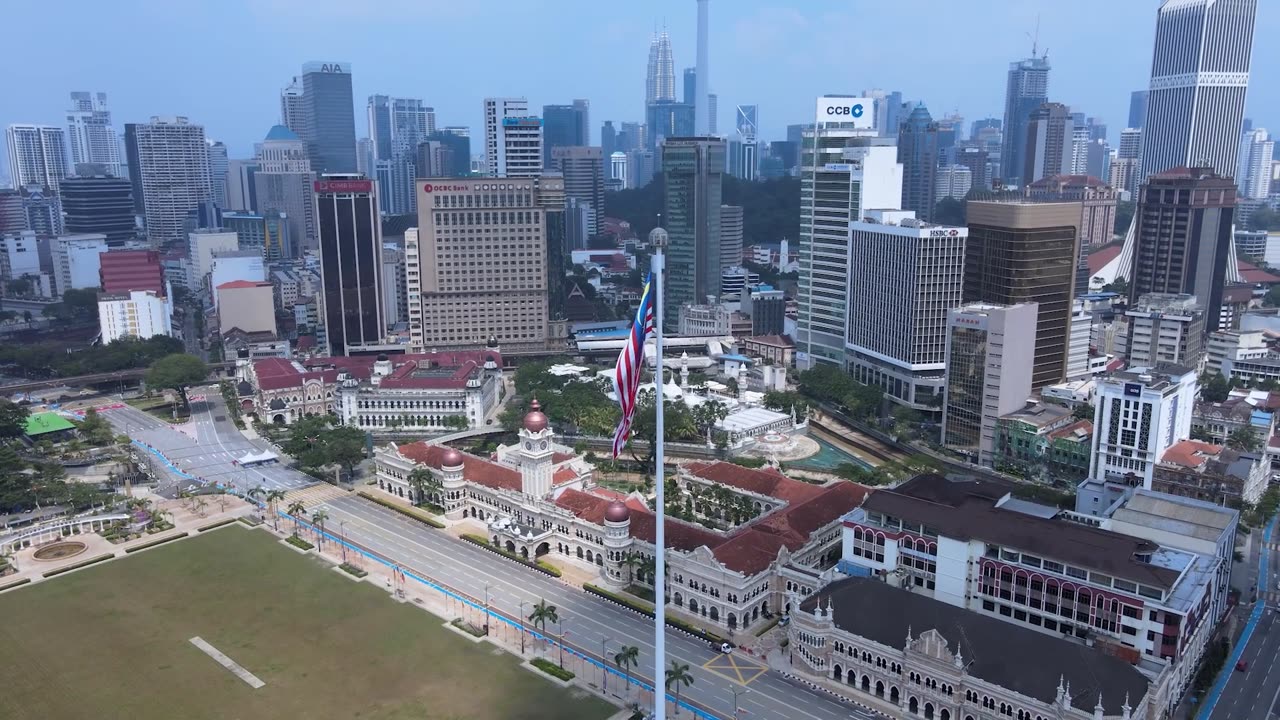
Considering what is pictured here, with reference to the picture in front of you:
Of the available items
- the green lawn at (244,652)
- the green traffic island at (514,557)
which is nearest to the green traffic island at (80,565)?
the green lawn at (244,652)

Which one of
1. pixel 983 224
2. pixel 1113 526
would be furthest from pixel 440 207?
pixel 1113 526

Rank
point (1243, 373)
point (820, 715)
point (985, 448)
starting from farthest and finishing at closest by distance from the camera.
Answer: point (1243, 373) → point (985, 448) → point (820, 715)

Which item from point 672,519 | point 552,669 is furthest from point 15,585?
point 672,519

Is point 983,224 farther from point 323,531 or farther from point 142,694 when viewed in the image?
point 142,694

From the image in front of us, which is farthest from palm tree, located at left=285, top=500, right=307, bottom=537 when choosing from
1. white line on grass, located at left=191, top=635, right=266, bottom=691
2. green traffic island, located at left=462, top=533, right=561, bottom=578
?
white line on grass, located at left=191, top=635, right=266, bottom=691

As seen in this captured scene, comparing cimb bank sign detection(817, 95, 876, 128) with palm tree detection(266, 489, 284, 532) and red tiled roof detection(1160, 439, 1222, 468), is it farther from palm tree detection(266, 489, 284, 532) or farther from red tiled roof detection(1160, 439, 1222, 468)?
palm tree detection(266, 489, 284, 532)

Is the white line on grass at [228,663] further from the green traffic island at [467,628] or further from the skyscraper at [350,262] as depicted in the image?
the skyscraper at [350,262]
